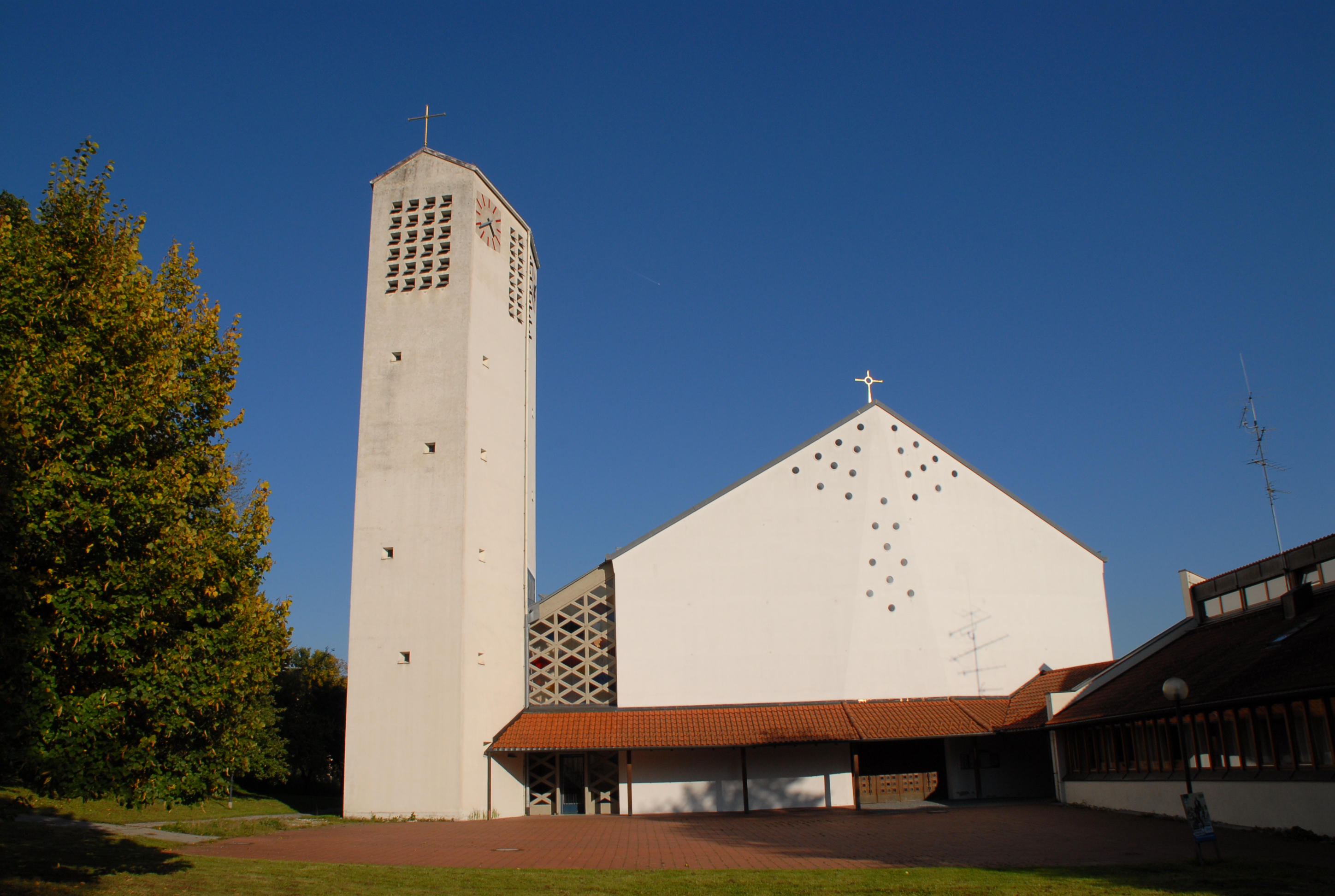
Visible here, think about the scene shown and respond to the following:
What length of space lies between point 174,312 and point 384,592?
14048 millimetres

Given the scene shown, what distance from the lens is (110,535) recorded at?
9742 millimetres

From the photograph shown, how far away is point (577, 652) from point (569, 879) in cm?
1496

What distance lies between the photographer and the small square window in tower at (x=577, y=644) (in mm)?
26719

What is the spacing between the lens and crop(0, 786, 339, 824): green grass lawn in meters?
18.9

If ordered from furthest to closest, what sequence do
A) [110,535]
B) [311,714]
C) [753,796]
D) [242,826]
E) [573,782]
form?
[311,714], [573,782], [753,796], [242,826], [110,535]

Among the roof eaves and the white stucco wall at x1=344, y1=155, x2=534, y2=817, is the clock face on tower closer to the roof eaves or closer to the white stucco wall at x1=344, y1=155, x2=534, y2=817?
the white stucco wall at x1=344, y1=155, x2=534, y2=817

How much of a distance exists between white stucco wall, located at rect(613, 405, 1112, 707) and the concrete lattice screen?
2.69 feet

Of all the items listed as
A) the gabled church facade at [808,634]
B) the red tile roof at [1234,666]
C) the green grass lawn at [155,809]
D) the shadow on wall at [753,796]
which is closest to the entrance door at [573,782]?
the gabled church facade at [808,634]

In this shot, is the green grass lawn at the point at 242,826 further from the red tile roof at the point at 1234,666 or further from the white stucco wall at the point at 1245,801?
the red tile roof at the point at 1234,666

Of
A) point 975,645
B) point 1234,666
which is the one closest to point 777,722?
point 975,645

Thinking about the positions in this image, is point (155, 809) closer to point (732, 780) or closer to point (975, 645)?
Answer: point (732, 780)

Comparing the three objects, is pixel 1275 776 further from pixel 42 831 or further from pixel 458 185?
pixel 458 185

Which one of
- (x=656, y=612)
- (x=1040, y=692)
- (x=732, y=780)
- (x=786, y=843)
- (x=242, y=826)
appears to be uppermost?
(x=656, y=612)

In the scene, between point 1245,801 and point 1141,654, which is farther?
point 1141,654
